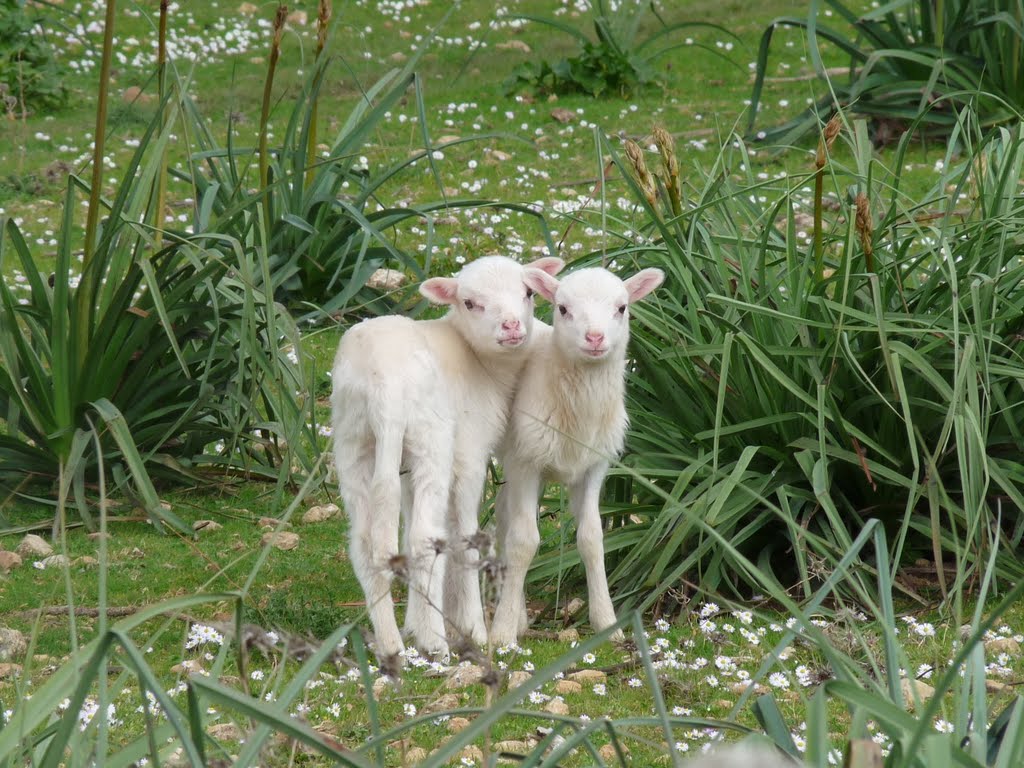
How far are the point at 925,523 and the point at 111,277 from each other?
153 inches

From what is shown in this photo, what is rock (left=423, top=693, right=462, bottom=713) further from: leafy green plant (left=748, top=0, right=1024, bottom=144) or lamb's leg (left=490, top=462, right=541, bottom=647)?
leafy green plant (left=748, top=0, right=1024, bottom=144)

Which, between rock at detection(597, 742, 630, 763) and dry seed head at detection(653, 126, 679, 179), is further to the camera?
dry seed head at detection(653, 126, 679, 179)

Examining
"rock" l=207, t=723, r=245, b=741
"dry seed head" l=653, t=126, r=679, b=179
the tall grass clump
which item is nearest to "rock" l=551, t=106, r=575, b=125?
the tall grass clump

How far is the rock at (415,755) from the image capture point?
4.14m

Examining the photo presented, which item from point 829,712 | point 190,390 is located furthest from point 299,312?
point 829,712

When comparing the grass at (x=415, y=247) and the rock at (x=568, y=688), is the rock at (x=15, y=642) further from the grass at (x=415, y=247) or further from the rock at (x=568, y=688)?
the rock at (x=568, y=688)

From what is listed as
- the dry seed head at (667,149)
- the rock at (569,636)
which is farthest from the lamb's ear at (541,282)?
the rock at (569,636)

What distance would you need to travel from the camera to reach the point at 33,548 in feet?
21.5

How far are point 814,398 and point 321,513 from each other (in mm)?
2649

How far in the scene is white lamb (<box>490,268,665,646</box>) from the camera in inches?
211

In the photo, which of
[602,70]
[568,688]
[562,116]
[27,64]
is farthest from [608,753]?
[27,64]

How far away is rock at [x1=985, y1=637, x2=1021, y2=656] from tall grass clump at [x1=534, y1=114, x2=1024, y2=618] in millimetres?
357

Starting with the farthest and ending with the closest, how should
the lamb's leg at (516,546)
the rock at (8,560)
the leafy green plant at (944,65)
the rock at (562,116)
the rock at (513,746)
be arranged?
the rock at (562,116), the leafy green plant at (944,65), the rock at (8,560), the lamb's leg at (516,546), the rock at (513,746)

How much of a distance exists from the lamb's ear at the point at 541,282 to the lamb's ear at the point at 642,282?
27cm
